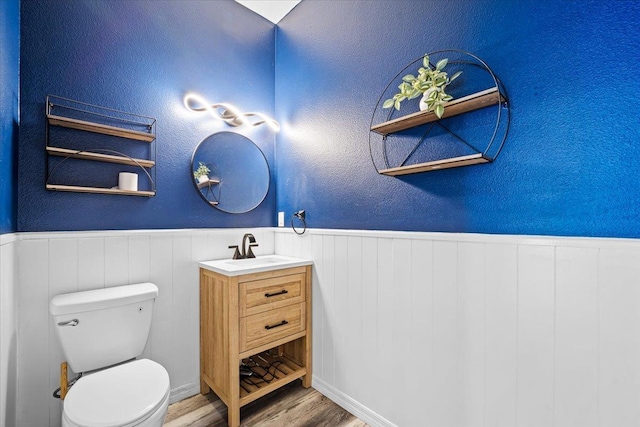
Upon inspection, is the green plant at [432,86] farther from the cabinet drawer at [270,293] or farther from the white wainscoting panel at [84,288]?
the white wainscoting panel at [84,288]

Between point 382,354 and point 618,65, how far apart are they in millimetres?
1571

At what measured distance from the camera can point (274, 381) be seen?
1.89m

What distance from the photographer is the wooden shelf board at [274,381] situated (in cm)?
177

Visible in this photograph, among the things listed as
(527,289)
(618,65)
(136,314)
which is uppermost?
(618,65)

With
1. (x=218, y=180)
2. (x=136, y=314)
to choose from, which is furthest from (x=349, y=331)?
(x=218, y=180)

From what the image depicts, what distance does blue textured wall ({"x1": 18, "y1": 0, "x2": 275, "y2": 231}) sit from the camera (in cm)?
153

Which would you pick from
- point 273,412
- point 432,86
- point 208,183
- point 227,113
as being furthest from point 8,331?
point 432,86

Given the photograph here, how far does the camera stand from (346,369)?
6.04 ft

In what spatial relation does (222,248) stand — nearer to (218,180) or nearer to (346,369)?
(218,180)

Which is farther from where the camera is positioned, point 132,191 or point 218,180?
point 218,180

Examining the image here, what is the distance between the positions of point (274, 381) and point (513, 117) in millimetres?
1922

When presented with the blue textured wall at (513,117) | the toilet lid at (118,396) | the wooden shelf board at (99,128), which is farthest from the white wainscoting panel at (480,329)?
the wooden shelf board at (99,128)

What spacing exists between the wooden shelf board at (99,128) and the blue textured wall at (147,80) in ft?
0.31

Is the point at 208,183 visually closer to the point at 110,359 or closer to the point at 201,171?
the point at 201,171
